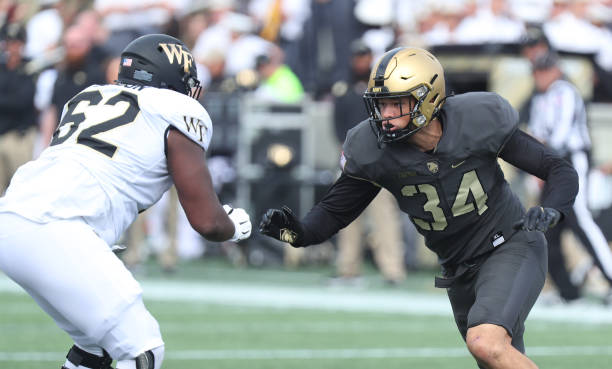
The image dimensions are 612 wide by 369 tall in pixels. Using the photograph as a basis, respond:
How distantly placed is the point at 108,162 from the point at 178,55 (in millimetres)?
604

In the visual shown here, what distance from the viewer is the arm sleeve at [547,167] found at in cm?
475

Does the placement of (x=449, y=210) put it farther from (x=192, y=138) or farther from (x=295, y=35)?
(x=295, y=35)

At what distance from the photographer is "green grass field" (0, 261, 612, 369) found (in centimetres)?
704

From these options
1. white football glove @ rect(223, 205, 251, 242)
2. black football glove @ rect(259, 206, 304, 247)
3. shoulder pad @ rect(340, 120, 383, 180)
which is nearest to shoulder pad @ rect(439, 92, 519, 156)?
shoulder pad @ rect(340, 120, 383, 180)

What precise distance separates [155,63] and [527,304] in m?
1.78

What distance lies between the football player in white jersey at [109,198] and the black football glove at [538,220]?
1095 mm

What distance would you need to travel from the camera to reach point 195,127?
4.34 m

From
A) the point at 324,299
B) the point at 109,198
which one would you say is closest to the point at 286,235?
the point at 109,198

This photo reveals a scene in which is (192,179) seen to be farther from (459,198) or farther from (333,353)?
(333,353)

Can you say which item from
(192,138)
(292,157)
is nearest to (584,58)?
(292,157)

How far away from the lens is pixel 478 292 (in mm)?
4793

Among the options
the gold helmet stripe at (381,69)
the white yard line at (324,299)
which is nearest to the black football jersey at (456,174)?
the gold helmet stripe at (381,69)

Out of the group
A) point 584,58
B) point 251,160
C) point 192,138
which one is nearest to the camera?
point 192,138

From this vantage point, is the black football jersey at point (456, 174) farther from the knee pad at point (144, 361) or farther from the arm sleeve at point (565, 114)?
the arm sleeve at point (565, 114)
